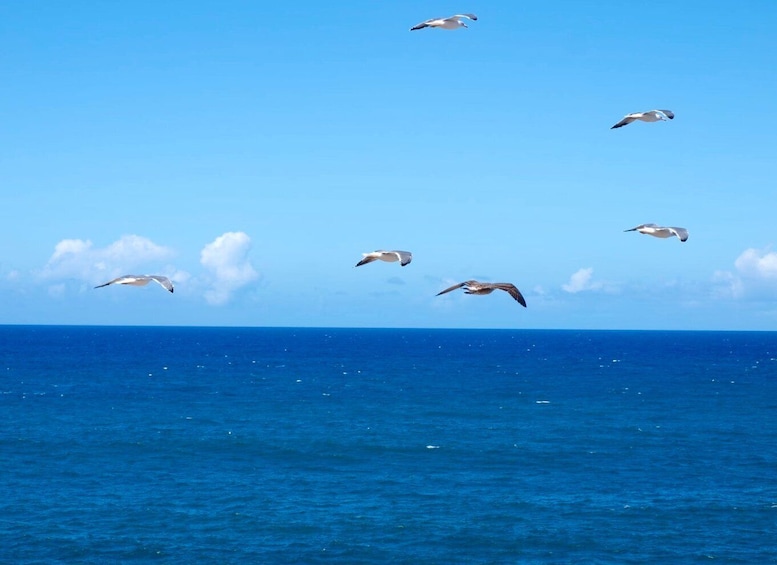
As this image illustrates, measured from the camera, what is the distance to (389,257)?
89.5 ft

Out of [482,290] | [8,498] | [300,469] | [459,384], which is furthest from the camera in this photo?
[459,384]

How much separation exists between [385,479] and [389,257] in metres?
58.4

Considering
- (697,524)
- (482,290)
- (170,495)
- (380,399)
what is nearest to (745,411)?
(380,399)

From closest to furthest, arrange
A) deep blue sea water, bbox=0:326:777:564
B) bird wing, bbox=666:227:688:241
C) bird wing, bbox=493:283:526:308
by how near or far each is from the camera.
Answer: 1. bird wing, bbox=493:283:526:308
2. bird wing, bbox=666:227:688:241
3. deep blue sea water, bbox=0:326:777:564

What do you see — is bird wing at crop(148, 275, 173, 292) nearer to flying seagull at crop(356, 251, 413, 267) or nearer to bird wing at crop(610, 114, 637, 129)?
flying seagull at crop(356, 251, 413, 267)

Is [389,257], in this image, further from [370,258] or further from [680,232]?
[680,232]

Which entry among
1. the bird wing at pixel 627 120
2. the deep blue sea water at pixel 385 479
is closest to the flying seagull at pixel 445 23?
the bird wing at pixel 627 120

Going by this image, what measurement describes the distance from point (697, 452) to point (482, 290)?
81684 mm

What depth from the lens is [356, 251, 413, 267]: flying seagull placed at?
26.7 meters

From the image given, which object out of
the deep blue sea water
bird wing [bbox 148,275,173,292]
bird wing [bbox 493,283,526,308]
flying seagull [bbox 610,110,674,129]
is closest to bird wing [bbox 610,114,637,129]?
flying seagull [bbox 610,110,674,129]

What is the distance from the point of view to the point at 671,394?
534 feet

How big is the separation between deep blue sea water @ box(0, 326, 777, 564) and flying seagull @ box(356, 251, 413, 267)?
35845 millimetres

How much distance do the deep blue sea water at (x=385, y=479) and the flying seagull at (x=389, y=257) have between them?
35.8m

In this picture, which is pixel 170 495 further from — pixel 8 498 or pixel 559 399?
pixel 559 399
